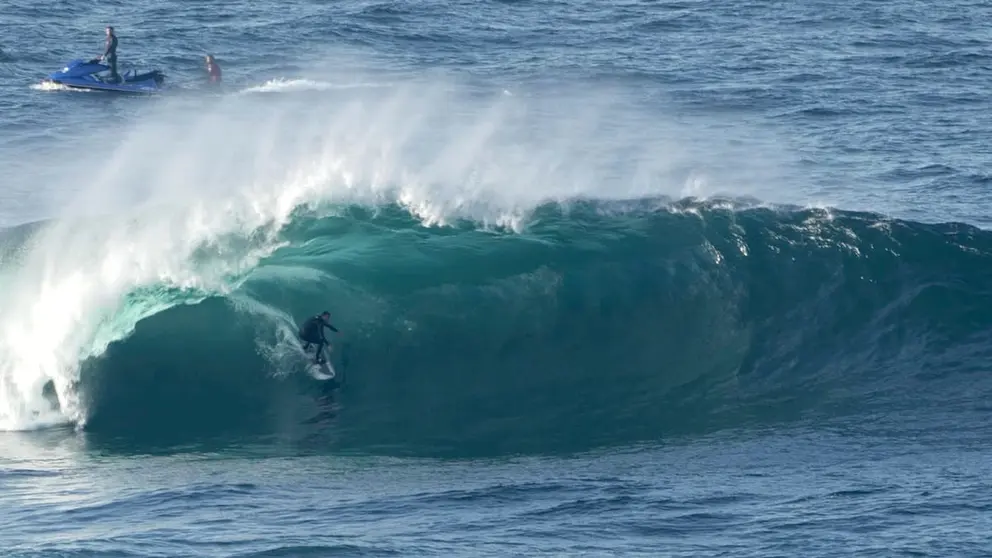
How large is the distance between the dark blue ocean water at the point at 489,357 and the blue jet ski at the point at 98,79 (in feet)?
32.2

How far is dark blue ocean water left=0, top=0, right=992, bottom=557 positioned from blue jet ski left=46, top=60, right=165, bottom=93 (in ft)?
32.2

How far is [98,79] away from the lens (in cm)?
4512

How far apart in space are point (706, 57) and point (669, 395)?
1125 inches

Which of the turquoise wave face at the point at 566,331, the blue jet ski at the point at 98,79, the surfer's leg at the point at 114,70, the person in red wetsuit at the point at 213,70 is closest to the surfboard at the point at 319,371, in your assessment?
the turquoise wave face at the point at 566,331

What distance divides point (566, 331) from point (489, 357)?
4.34 feet

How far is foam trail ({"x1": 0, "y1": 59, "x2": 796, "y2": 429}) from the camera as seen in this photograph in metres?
21.7

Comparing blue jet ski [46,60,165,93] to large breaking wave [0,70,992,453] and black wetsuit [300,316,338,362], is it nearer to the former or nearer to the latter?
large breaking wave [0,70,992,453]

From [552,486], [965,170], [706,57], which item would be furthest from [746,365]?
[706,57]

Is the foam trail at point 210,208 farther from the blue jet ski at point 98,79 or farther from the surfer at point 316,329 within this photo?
the blue jet ski at point 98,79

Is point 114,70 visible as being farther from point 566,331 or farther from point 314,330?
point 314,330

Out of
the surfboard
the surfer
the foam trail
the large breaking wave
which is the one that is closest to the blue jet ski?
the foam trail

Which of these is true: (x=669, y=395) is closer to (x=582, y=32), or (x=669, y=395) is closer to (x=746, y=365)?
(x=746, y=365)

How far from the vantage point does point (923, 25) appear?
51906 mm

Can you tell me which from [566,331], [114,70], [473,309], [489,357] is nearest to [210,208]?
[473,309]
